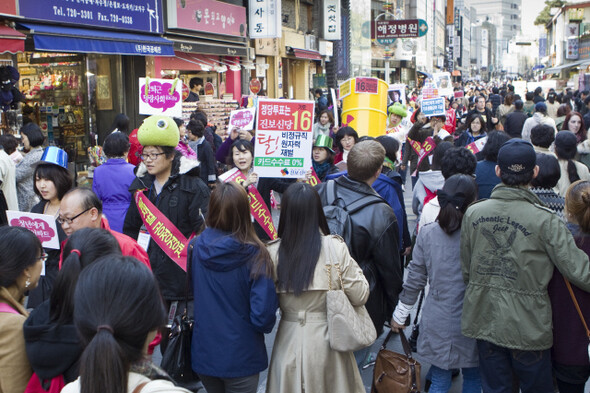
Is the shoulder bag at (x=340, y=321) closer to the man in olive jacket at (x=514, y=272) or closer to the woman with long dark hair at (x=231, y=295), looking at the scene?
the woman with long dark hair at (x=231, y=295)

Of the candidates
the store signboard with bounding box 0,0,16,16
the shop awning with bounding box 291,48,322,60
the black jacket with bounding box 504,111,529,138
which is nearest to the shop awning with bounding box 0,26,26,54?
the store signboard with bounding box 0,0,16,16

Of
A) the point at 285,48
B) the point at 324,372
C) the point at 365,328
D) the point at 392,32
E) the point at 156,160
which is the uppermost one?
the point at 392,32

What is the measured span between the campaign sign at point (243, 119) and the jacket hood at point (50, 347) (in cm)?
648

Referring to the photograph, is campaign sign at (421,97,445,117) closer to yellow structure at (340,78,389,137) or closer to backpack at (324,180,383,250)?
yellow structure at (340,78,389,137)

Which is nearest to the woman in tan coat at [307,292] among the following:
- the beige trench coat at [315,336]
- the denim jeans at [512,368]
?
the beige trench coat at [315,336]

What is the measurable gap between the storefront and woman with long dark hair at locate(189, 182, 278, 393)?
878cm

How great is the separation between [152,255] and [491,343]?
230 centimetres

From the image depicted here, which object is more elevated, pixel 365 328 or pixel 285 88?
pixel 285 88

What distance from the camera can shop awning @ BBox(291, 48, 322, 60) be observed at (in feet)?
79.2

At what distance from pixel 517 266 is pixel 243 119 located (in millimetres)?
6006

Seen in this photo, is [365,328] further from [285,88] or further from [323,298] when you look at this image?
[285,88]

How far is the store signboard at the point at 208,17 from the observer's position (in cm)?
1570

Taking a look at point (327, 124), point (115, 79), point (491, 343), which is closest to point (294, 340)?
point (491, 343)

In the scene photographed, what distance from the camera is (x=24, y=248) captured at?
2.62 meters
